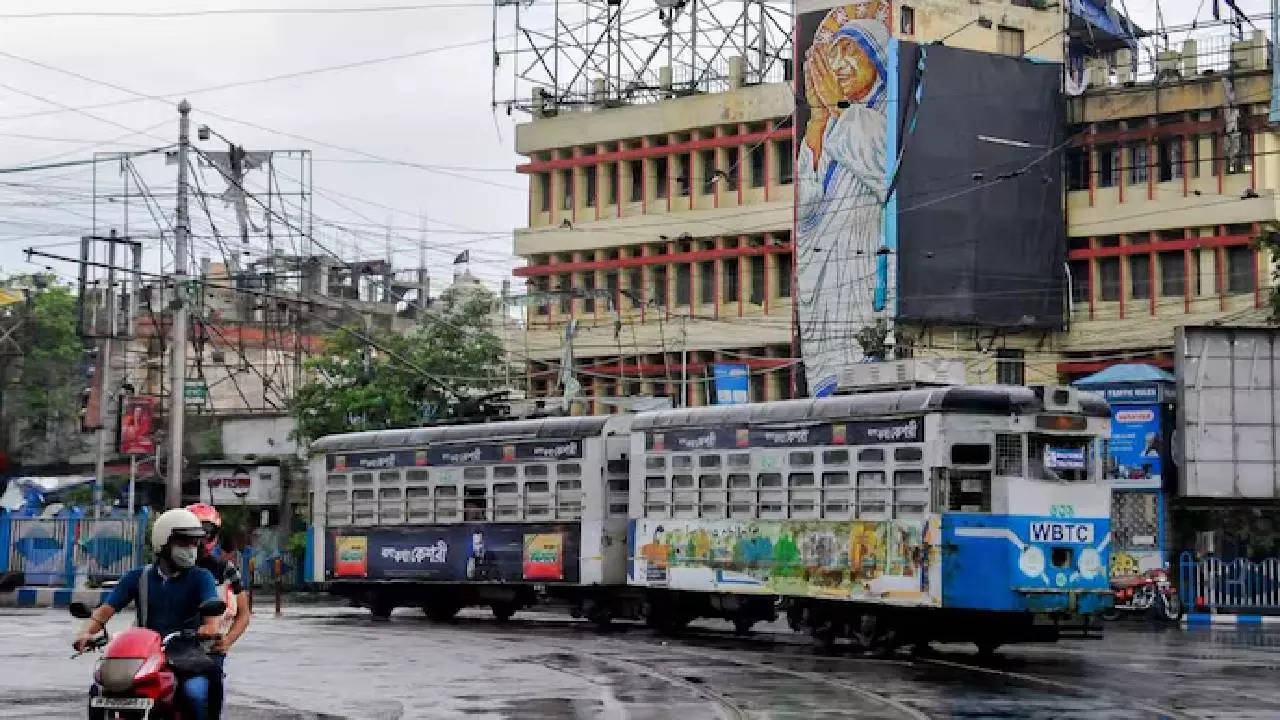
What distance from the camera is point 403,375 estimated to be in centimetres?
5734

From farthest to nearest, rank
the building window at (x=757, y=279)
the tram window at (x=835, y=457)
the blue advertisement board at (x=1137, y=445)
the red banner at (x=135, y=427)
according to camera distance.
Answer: the building window at (x=757, y=279) → the red banner at (x=135, y=427) → the blue advertisement board at (x=1137, y=445) → the tram window at (x=835, y=457)

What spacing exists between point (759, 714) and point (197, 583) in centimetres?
724

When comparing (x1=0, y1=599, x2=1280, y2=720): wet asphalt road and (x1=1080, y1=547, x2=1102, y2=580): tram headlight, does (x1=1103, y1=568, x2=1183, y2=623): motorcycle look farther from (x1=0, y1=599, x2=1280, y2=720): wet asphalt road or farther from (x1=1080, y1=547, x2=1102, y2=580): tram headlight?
(x1=1080, y1=547, x2=1102, y2=580): tram headlight

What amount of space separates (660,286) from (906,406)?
1571 inches

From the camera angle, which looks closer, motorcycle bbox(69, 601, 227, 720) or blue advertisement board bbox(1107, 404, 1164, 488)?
Result: motorcycle bbox(69, 601, 227, 720)

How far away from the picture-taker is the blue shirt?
456 inches

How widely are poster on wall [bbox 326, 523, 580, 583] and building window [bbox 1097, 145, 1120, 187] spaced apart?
2768 centimetres

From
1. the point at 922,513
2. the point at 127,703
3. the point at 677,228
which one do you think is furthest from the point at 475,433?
→ the point at 677,228

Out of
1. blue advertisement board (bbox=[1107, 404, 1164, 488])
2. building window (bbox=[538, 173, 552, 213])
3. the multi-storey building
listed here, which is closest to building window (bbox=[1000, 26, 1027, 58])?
the multi-storey building

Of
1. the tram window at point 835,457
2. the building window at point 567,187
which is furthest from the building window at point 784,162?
the tram window at point 835,457

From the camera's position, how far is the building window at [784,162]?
206ft

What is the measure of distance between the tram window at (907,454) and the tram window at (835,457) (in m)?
1.18

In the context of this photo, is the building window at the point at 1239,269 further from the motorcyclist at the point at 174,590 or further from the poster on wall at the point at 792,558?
the motorcyclist at the point at 174,590

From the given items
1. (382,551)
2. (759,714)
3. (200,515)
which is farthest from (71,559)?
(200,515)
